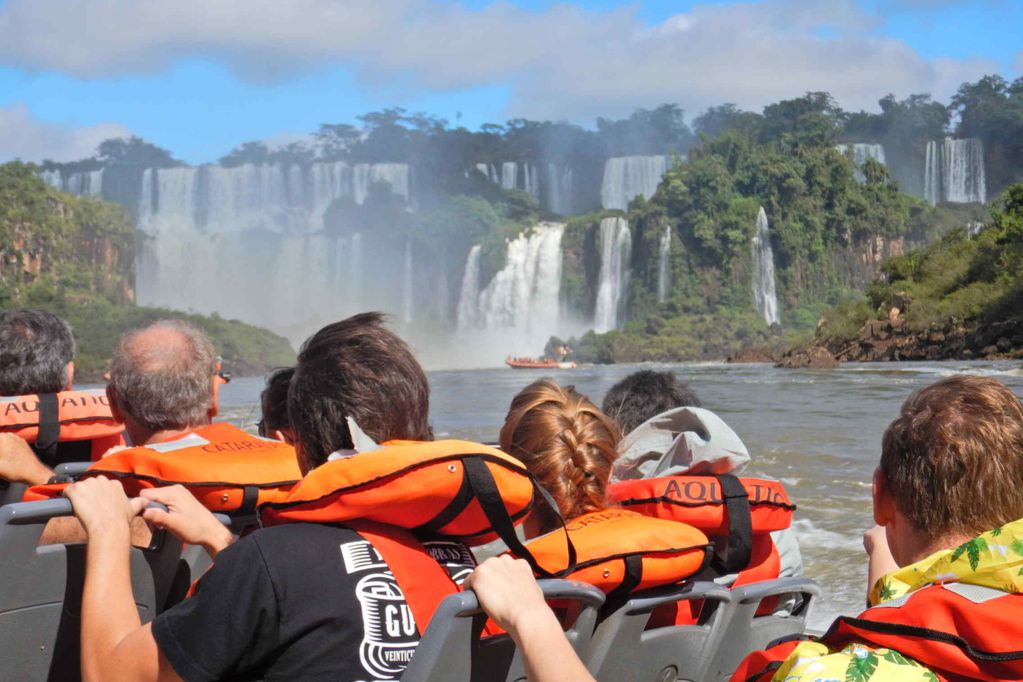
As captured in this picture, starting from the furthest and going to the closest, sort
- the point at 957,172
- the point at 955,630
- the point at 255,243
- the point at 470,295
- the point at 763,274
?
1. the point at 255,243
2. the point at 957,172
3. the point at 763,274
4. the point at 470,295
5. the point at 955,630

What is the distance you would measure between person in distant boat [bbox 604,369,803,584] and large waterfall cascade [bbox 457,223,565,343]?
5860 cm

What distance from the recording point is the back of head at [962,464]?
5.46ft

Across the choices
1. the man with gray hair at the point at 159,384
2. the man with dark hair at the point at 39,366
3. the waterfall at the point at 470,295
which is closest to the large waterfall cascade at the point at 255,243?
the waterfall at the point at 470,295

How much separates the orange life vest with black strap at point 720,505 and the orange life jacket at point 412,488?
872 mm

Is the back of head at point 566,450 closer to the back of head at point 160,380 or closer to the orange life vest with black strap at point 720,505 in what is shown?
the orange life vest with black strap at point 720,505

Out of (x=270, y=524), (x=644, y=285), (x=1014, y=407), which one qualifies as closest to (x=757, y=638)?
(x=1014, y=407)

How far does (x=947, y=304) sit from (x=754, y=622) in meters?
42.3

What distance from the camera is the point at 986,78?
81750mm

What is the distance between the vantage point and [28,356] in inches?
140

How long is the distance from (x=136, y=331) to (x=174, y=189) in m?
68.0

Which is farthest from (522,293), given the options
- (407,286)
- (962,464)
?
(962,464)

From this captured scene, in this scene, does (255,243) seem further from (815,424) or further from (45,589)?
(45,589)

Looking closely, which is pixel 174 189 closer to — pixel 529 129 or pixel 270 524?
pixel 529 129

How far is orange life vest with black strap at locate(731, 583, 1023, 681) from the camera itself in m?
1.41
